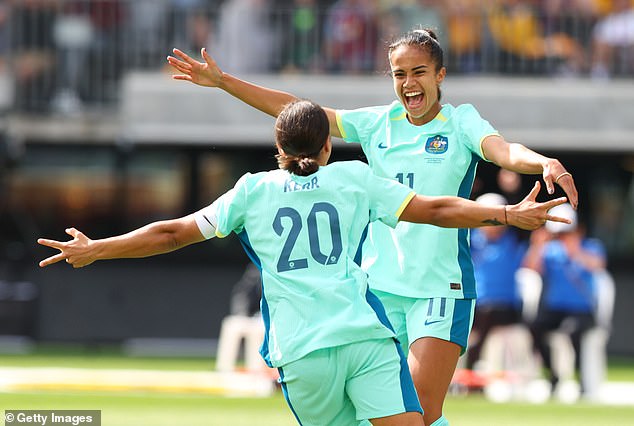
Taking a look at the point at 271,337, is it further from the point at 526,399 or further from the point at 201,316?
the point at 201,316

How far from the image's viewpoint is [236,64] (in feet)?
66.5

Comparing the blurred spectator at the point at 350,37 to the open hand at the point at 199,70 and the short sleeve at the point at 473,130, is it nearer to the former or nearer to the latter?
the open hand at the point at 199,70

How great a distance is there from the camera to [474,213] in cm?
590

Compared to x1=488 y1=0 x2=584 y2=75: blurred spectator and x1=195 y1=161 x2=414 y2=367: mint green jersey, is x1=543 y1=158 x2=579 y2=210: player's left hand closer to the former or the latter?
x1=195 y1=161 x2=414 y2=367: mint green jersey

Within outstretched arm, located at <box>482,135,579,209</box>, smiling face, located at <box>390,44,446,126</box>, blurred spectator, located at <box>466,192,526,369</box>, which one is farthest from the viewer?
blurred spectator, located at <box>466,192,526,369</box>

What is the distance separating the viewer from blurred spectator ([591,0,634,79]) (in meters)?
20.2

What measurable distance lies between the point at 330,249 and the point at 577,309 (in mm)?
10510

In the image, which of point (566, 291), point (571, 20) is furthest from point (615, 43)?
point (566, 291)

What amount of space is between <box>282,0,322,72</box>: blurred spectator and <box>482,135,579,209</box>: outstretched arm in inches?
554

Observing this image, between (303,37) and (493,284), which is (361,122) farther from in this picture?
(303,37)

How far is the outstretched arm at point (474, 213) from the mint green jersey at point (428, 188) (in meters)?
0.88

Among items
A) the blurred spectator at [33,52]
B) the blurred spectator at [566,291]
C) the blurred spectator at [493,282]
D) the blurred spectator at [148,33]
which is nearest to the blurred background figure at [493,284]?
the blurred spectator at [493,282]

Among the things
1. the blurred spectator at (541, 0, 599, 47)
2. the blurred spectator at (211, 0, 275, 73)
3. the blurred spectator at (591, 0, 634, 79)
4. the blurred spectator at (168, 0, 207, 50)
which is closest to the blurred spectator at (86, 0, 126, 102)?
the blurred spectator at (168, 0, 207, 50)

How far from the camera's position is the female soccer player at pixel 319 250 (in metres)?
5.67
